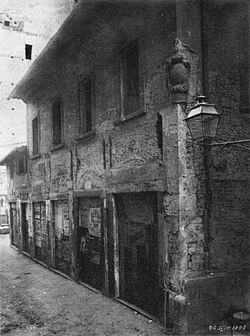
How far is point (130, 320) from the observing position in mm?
6488

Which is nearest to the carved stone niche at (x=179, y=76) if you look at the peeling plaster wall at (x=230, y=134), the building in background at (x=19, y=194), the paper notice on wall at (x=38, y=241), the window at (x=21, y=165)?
the peeling plaster wall at (x=230, y=134)

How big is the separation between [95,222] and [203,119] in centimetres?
477

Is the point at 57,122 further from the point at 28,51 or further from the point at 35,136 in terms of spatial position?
the point at 28,51

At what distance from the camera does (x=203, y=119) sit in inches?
194

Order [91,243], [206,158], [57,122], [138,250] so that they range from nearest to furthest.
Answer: [206,158] → [138,250] → [91,243] → [57,122]

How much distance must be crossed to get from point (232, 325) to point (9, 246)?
48.8 ft

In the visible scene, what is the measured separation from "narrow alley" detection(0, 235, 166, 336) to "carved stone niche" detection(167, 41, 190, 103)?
4141 mm

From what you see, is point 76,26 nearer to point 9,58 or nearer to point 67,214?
point 67,214

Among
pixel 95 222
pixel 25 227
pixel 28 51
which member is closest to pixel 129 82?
pixel 95 222

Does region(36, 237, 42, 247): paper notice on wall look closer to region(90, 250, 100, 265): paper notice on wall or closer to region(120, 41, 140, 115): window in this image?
region(90, 250, 100, 265): paper notice on wall

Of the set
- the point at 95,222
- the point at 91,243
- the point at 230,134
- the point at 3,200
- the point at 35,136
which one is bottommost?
the point at 91,243

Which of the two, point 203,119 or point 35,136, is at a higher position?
point 35,136

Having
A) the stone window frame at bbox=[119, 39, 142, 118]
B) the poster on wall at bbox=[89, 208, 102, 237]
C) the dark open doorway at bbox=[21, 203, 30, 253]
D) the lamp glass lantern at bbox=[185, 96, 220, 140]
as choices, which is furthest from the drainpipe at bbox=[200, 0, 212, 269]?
the dark open doorway at bbox=[21, 203, 30, 253]

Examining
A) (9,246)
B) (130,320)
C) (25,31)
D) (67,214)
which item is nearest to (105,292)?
(130,320)
